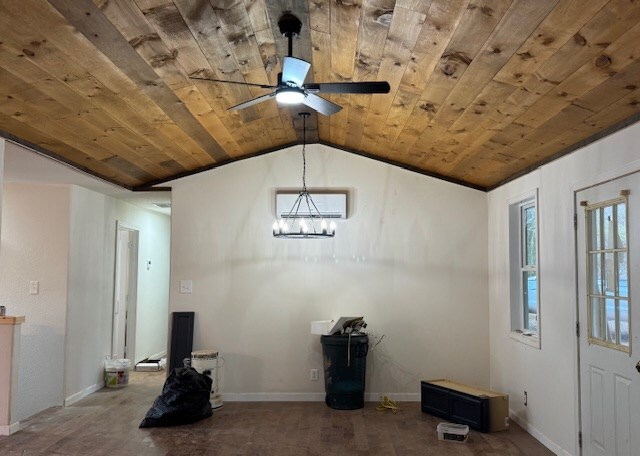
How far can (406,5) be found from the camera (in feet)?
9.50

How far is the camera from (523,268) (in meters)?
5.66

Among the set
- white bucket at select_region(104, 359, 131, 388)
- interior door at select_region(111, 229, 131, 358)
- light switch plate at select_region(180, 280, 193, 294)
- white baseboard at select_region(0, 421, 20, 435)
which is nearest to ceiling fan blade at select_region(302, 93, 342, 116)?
light switch plate at select_region(180, 280, 193, 294)

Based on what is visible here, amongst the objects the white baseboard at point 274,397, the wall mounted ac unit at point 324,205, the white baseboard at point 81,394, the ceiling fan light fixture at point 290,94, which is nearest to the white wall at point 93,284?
the white baseboard at point 81,394

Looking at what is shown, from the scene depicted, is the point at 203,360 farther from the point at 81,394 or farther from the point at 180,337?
the point at 81,394

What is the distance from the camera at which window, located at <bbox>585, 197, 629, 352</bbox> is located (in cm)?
368

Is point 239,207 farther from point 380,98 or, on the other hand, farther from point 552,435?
point 552,435

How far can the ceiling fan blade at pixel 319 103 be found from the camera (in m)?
3.55

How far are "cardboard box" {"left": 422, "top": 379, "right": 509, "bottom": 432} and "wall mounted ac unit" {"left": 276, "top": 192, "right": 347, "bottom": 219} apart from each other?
195 centimetres

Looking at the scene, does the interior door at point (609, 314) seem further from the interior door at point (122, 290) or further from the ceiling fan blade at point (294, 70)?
the interior door at point (122, 290)

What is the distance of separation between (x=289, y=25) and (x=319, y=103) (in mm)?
493

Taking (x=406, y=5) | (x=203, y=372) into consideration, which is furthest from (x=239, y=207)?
(x=406, y=5)

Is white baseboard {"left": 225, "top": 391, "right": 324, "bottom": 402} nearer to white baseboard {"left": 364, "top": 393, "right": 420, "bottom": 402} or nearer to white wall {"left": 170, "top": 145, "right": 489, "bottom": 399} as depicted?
white wall {"left": 170, "top": 145, "right": 489, "bottom": 399}

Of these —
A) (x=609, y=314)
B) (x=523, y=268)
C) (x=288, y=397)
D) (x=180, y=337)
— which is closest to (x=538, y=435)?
(x=523, y=268)

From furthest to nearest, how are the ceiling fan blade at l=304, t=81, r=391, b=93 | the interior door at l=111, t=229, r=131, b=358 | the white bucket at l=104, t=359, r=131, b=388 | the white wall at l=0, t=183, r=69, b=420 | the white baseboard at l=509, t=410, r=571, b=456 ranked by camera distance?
the interior door at l=111, t=229, r=131, b=358 < the white bucket at l=104, t=359, r=131, b=388 < the white wall at l=0, t=183, r=69, b=420 < the white baseboard at l=509, t=410, r=571, b=456 < the ceiling fan blade at l=304, t=81, r=391, b=93
